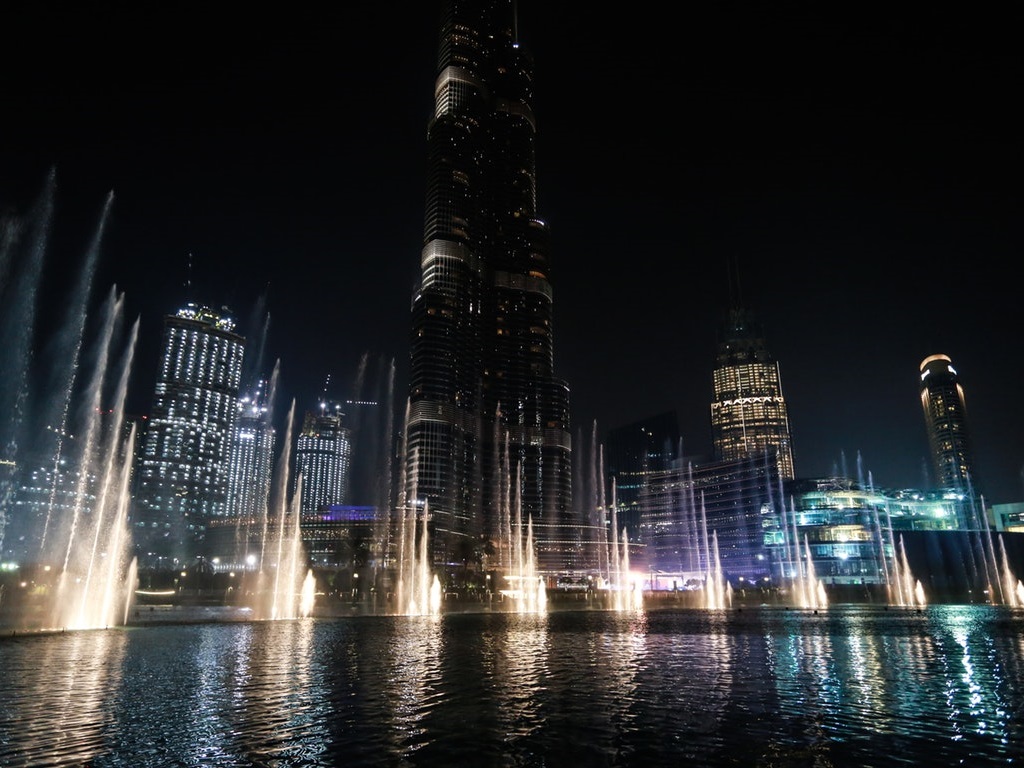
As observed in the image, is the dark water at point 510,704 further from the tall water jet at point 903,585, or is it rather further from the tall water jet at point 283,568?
the tall water jet at point 903,585

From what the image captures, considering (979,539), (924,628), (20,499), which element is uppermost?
(20,499)

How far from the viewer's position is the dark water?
14.4 metres

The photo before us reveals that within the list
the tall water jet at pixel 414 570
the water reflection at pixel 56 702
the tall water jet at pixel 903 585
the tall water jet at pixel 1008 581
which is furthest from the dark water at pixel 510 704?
the tall water jet at pixel 1008 581

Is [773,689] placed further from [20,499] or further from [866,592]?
[20,499]

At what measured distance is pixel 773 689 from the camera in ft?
73.4

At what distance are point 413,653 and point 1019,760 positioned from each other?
25862 millimetres

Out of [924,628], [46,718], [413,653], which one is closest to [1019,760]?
[46,718]

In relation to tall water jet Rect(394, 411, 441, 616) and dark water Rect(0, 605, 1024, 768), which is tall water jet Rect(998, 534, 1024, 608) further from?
dark water Rect(0, 605, 1024, 768)

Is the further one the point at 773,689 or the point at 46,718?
the point at 773,689

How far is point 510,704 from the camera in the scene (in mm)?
19891

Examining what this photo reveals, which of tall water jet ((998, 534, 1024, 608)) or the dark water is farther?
tall water jet ((998, 534, 1024, 608))

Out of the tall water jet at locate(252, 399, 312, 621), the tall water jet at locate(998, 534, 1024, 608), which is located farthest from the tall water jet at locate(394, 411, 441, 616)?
the tall water jet at locate(998, 534, 1024, 608)

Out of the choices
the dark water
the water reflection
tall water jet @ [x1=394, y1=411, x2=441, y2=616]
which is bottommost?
the dark water

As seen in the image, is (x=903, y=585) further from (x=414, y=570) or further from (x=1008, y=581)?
(x=414, y=570)
